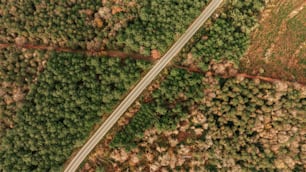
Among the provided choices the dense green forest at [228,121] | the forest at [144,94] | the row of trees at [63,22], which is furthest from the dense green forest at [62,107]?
the dense green forest at [228,121]

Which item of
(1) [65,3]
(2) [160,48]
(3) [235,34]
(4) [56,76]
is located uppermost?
(3) [235,34]

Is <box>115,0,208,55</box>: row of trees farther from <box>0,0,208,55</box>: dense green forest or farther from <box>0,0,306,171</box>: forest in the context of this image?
<box>0,0,306,171</box>: forest

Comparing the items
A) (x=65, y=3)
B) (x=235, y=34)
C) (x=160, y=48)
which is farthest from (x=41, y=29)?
(x=235, y=34)

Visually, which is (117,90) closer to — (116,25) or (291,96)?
(116,25)

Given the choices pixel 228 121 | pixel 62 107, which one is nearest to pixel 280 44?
pixel 228 121

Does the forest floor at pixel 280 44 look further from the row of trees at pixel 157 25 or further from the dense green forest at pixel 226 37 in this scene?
the row of trees at pixel 157 25

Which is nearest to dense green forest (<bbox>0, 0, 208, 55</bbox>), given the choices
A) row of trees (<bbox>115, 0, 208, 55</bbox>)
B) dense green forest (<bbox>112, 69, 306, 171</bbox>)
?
row of trees (<bbox>115, 0, 208, 55</bbox>)

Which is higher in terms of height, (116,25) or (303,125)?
(303,125)
